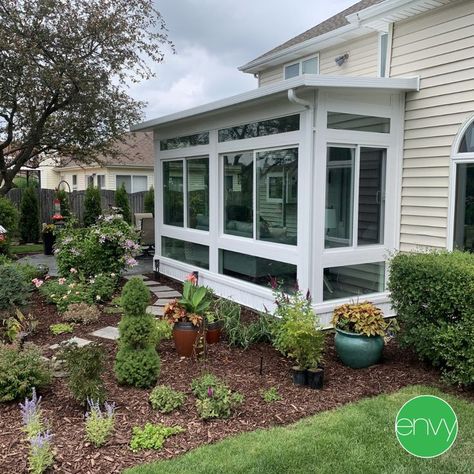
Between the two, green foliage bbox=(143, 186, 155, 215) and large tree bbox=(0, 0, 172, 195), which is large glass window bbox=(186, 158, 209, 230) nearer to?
large tree bbox=(0, 0, 172, 195)

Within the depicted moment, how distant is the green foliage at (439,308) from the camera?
3.90m

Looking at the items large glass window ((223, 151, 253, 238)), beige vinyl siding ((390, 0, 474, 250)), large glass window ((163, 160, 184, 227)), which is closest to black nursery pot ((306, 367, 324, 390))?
beige vinyl siding ((390, 0, 474, 250))

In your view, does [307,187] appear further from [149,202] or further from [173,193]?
[149,202]

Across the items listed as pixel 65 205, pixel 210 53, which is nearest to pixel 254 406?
pixel 210 53

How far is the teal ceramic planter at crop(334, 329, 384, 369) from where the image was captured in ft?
14.8

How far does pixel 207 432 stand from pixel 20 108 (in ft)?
37.4

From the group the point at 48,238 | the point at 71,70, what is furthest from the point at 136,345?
the point at 48,238

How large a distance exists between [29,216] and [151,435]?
43.8 ft

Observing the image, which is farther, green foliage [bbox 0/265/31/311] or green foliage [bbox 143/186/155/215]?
green foliage [bbox 143/186/155/215]

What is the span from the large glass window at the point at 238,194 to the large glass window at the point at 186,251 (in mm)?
904

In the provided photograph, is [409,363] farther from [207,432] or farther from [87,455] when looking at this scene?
[87,455]

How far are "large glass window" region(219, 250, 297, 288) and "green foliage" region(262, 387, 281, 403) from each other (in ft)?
6.55

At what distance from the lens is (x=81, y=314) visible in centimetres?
615

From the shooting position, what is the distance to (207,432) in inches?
129
